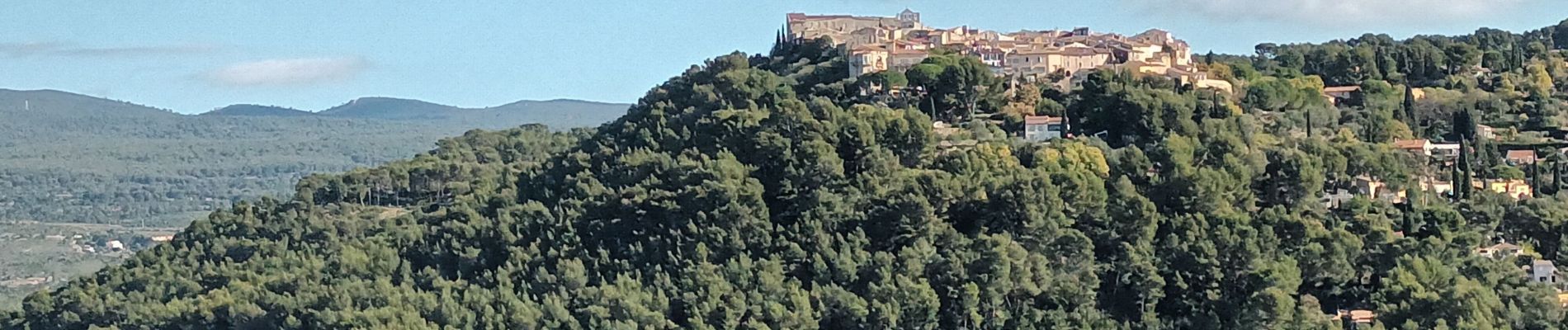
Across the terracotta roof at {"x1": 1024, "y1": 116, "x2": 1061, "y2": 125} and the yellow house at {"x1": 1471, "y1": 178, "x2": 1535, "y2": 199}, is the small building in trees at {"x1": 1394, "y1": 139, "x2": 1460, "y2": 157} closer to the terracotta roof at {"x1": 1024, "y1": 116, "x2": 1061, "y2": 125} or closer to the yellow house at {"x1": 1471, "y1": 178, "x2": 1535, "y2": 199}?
the yellow house at {"x1": 1471, "y1": 178, "x2": 1535, "y2": 199}

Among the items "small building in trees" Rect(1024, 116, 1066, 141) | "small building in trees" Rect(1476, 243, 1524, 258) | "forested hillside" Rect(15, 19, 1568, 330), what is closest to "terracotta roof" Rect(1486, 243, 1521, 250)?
"small building in trees" Rect(1476, 243, 1524, 258)

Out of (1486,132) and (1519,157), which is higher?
(1486,132)

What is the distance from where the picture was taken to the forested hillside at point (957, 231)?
38.3 m

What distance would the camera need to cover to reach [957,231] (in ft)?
135

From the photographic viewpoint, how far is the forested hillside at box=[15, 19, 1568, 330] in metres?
38.3

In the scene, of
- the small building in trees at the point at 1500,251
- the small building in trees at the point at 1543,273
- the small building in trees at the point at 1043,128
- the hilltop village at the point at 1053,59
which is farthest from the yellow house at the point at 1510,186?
the small building in trees at the point at 1043,128

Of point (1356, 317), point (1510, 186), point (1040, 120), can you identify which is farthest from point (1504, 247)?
point (1040, 120)

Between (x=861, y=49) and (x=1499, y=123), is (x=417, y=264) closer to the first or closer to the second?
(x=861, y=49)

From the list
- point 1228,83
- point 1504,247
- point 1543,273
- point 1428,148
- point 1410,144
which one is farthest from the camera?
point 1228,83

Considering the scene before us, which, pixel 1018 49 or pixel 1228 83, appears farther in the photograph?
pixel 1018 49

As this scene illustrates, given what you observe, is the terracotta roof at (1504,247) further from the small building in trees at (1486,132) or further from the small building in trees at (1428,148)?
the small building in trees at (1486,132)

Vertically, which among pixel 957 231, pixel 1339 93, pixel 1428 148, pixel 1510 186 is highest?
pixel 1339 93

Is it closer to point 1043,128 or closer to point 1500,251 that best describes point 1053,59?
point 1043,128

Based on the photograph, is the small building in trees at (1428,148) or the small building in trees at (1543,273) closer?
the small building in trees at (1543,273)
